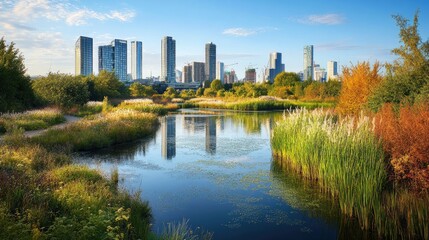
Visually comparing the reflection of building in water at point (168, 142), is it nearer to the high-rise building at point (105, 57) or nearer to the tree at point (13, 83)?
the tree at point (13, 83)

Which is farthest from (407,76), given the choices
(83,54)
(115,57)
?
(115,57)

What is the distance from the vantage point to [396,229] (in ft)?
20.6

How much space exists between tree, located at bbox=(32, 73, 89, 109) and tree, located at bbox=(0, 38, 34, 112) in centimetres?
302

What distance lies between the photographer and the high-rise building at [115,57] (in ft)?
525

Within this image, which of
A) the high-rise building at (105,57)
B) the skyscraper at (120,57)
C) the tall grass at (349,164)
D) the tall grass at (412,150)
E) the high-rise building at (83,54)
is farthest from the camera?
the skyscraper at (120,57)

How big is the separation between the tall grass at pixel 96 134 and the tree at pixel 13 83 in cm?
685

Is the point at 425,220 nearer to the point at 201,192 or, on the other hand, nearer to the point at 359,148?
the point at 359,148

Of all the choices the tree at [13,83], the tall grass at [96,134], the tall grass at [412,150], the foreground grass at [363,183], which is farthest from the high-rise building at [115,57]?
the tall grass at [412,150]

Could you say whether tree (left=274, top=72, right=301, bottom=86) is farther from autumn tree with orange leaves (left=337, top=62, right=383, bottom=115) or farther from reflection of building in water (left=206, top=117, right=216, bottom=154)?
autumn tree with orange leaves (left=337, top=62, right=383, bottom=115)

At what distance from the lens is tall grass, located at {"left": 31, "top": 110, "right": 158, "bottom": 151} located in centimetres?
1442

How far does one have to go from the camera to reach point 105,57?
164m

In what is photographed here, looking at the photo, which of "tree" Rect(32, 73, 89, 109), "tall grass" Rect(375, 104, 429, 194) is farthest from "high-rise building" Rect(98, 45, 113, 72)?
"tall grass" Rect(375, 104, 429, 194)

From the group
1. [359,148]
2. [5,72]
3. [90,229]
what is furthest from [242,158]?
[5,72]

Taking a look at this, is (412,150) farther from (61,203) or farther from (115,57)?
(115,57)
